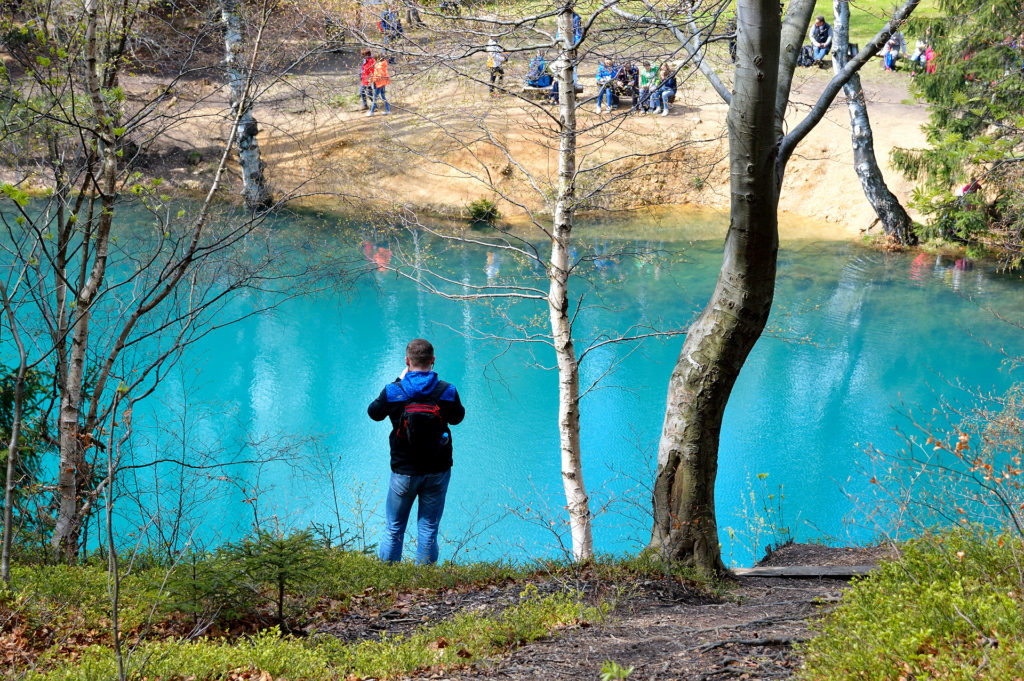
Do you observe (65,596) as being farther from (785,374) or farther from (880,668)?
(785,374)

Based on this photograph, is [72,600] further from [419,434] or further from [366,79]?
[366,79]

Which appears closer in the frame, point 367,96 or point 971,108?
point 971,108

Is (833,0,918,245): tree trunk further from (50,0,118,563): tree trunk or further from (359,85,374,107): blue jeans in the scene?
(50,0,118,563): tree trunk

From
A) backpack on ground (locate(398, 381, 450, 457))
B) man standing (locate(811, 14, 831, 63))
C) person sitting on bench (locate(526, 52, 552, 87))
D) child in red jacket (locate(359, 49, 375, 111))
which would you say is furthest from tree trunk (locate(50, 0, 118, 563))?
man standing (locate(811, 14, 831, 63))

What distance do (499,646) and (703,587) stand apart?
60.6 inches

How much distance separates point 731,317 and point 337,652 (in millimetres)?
2698

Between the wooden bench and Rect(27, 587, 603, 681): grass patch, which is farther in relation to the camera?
the wooden bench

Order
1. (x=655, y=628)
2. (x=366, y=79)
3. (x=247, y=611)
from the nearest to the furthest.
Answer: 1. (x=655, y=628)
2. (x=247, y=611)
3. (x=366, y=79)

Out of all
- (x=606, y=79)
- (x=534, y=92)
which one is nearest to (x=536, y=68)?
(x=534, y=92)

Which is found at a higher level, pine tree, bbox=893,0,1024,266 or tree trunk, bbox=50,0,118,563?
pine tree, bbox=893,0,1024,266

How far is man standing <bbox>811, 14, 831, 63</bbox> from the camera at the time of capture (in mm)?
20641

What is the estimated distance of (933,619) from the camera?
9.28 feet

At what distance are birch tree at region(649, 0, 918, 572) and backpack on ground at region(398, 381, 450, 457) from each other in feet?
4.56

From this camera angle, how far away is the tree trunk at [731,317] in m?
4.00
